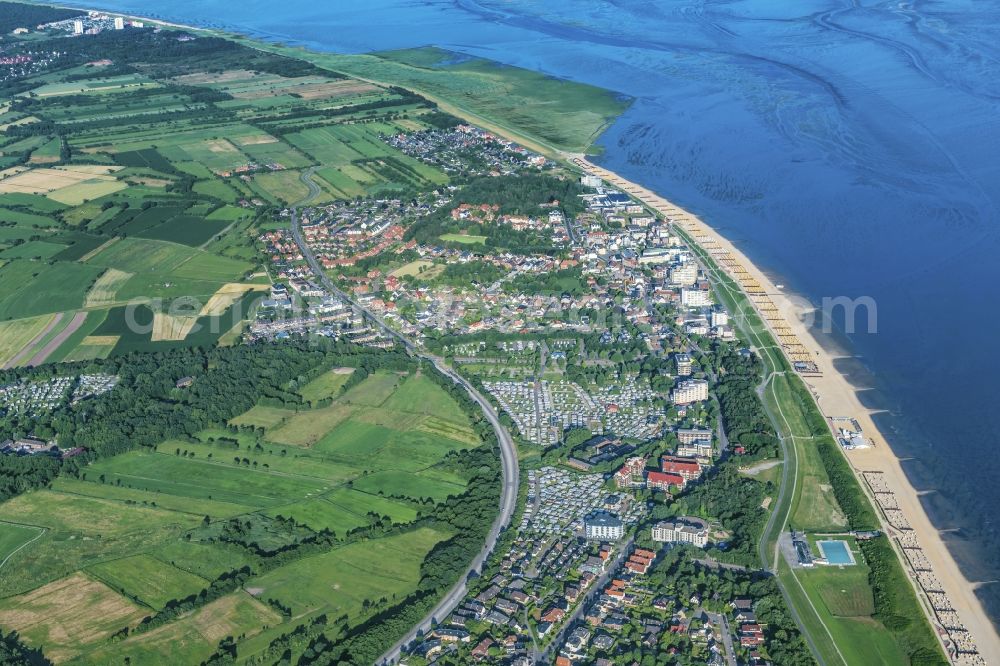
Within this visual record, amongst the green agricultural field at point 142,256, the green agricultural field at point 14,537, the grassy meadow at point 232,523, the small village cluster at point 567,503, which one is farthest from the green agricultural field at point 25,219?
the small village cluster at point 567,503

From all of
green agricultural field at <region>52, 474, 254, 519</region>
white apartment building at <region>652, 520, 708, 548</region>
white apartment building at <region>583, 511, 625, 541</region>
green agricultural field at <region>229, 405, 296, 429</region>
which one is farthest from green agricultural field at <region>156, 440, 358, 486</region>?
white apartment building at <region>652, 520, 708, 548</region>

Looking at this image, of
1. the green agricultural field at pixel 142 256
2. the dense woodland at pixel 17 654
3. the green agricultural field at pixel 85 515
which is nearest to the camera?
the dense woodland at pixel 17 654

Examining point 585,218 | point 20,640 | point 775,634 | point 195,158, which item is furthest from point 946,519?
point 195,158

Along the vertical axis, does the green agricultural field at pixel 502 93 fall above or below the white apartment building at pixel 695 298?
above

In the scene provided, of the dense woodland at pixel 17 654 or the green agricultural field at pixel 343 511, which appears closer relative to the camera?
the dense woodland at pixel 17 654

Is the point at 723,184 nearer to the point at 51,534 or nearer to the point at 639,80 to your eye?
the point at 639,80

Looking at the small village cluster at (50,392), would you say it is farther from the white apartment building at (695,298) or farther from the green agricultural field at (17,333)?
the white apartment building at (695,298)

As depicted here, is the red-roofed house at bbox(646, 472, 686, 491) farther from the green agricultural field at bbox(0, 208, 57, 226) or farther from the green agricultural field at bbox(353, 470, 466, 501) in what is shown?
the green agricultural field at bbox(0, 208, 57, 226)
